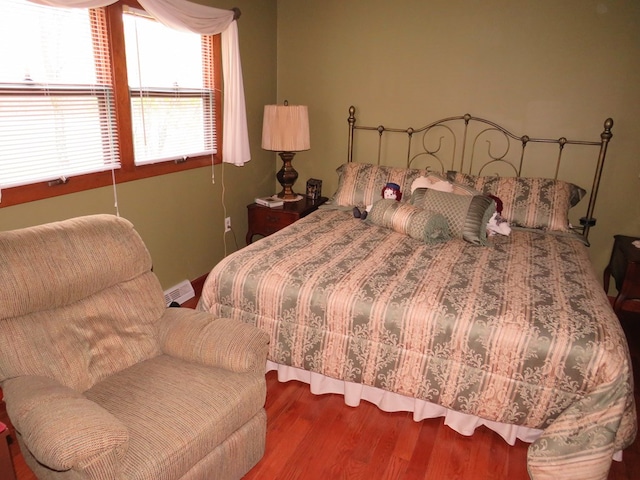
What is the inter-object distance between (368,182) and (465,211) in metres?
0.85

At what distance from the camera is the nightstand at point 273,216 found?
3.57 m

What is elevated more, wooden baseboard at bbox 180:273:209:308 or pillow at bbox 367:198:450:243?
pillow at bbox 367:198:450:243

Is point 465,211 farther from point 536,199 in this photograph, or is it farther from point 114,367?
point 114,367

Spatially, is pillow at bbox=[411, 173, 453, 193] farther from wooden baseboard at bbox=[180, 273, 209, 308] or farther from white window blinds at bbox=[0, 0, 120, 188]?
white window blinds at bbox=[0, 0, 120, 188]

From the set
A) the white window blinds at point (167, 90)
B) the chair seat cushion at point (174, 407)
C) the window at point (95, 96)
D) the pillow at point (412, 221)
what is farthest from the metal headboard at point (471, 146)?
the chair seat cushion at point (174, 407)

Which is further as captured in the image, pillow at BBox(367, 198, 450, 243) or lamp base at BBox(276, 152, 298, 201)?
lamp base at BBox(276, 152, 298, 201)

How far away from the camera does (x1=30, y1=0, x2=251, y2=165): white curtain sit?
2678 millimetres

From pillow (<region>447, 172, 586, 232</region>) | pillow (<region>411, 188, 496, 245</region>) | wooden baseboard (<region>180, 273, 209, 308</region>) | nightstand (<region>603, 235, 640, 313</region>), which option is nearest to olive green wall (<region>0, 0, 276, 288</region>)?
wooden baseboard (<region>180, 273, 209, 308</region>)

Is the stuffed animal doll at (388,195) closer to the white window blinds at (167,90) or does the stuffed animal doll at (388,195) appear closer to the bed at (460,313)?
the bed at (460,313)

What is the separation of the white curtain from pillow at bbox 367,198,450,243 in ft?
3.82

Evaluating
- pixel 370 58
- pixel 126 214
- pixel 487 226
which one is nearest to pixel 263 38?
pixel 370 58

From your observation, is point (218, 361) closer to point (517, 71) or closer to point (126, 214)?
point (126, 214)

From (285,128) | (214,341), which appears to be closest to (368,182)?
(285,128)

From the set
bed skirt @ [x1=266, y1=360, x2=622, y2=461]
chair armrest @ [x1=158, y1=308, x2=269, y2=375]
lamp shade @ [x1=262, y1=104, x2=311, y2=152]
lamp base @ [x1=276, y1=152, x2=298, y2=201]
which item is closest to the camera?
chair armrest @ [x1=158, y1=308, x2=269, y2=375]
